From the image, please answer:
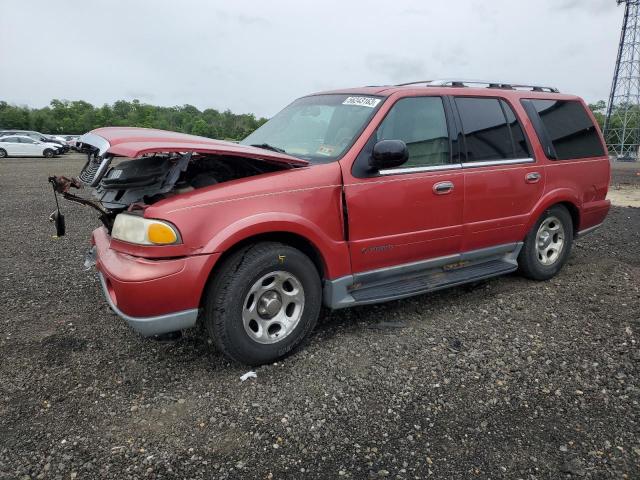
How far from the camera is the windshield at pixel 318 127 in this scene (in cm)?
363

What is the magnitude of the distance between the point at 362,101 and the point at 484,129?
46.4 inches

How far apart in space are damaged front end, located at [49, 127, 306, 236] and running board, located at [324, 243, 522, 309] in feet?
3.22

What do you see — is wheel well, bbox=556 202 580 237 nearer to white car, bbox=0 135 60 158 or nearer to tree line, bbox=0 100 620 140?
white car, bbox=0 135 60 158

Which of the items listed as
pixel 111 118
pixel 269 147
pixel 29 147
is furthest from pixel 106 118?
pixel 269 147

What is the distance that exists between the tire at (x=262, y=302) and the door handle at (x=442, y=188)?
123 cm

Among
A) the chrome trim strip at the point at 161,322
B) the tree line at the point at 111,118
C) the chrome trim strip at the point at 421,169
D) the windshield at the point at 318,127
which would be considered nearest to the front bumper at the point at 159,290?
the chrome trim strip at the point at 161,322

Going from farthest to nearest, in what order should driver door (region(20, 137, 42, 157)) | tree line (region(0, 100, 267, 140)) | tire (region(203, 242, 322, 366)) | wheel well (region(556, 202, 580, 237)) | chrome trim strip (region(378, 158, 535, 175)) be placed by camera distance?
1. tree line (region(0, 100, 267, 140))
2. driver door (region(20, 137, 42, 157))
3. wheel well (region(556, 202, 580, 237))
4. chrome trim strip (region(378, 158, 535, 175))
5. tire (region(203, 242, 322, 366))

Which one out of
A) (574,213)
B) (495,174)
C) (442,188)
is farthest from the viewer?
(574,213)

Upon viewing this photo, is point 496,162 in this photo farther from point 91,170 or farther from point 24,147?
point 24,147

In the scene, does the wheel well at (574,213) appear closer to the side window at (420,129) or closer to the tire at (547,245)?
the tire at (547,245)

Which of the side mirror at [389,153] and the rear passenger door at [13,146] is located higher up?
the rear passenger door at [13,146]

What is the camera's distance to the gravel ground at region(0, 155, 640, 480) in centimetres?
238

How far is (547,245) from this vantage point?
4.95 meters

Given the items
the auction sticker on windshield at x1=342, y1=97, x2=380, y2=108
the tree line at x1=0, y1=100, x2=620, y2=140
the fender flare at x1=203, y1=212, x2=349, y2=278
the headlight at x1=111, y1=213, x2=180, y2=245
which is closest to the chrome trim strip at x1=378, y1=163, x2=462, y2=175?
the auction sticker on windshield at x1=342, y1=97, x2=380, y2=108
